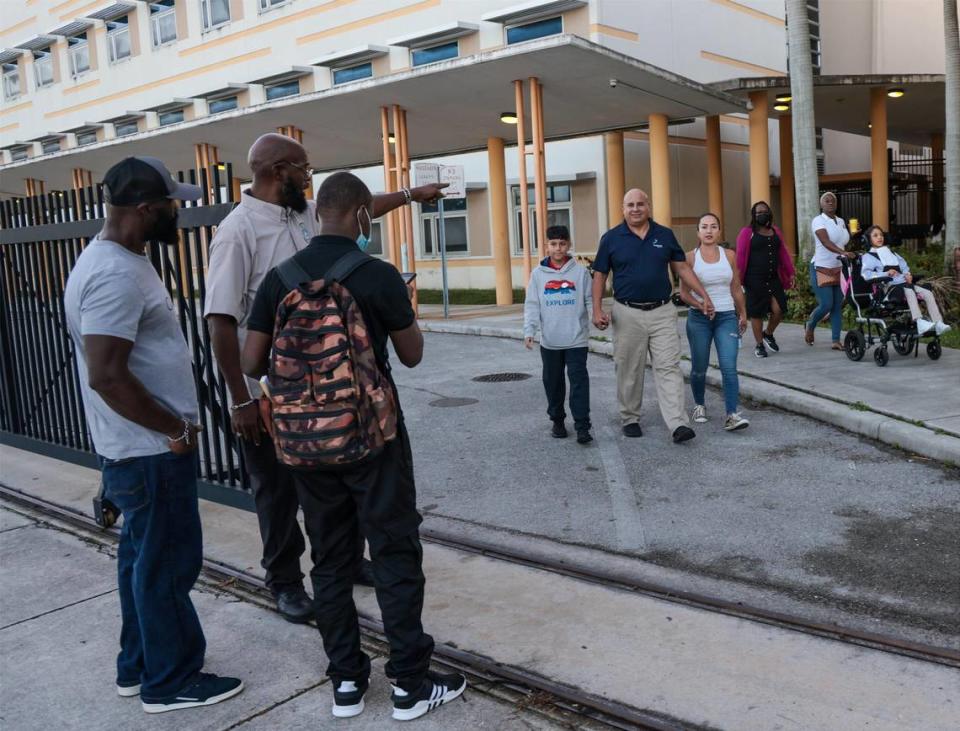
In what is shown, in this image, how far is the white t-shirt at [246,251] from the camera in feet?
13.3

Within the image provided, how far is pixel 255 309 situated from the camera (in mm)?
3426

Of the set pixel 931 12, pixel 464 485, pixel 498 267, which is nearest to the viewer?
pixel 464 485

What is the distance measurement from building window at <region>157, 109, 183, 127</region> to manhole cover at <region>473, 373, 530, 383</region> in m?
22.7

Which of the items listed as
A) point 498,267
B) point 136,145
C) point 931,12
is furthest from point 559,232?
point 931,12

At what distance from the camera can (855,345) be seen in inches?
404

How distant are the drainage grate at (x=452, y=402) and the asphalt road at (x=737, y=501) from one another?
0.34 m

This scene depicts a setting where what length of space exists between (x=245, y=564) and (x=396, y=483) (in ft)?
7.08

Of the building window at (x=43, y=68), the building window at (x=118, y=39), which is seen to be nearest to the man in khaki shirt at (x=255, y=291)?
the building window at (x=118, y=39)

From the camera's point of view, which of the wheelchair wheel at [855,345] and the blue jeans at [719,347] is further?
the wheelchair wheel at [855,345]

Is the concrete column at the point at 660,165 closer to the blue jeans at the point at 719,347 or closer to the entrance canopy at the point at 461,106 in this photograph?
the entrance canopy at the point at 461,106

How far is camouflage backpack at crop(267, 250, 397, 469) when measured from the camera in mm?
3154

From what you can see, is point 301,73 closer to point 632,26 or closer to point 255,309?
point 632,26

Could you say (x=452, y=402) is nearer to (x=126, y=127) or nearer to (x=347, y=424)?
(x=347, y=424)

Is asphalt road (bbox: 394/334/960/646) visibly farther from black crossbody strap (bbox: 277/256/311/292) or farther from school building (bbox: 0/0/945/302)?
school building (bbox: 0/0/945/302)
